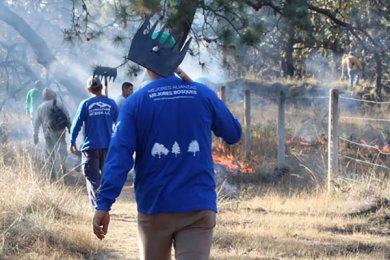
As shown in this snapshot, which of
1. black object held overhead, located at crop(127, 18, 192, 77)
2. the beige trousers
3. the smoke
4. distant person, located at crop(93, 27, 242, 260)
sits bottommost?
the beige trousers

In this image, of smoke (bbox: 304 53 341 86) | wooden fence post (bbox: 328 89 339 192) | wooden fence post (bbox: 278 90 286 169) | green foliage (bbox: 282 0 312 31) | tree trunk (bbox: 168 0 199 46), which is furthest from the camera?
smoke (bbox: 304 53 341 86)

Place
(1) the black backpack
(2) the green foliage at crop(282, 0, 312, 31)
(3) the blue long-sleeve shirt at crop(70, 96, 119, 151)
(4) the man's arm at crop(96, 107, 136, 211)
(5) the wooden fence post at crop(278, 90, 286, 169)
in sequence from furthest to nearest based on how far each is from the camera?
(5) the wooden fence post at crop(278, 90, 286, 169) < (1) the black backpack < (2) the green foliage at crop(282, 0, 312, 31) < (3) the blue long-sleeve shirt at crop(70, 96, 119, 151) < (4) the man's arm at crop(96, 107, 136, 211)

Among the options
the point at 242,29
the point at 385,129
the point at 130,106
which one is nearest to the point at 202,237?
the point at 130,106

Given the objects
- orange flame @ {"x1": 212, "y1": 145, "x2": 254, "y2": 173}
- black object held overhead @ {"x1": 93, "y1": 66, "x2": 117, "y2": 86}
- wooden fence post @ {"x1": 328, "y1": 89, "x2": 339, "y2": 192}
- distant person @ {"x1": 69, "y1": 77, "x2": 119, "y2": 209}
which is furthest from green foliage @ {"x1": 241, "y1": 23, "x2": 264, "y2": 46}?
orange flame @ {"x1": 212, "y1": 145, "x2": 254, "y2": 173}

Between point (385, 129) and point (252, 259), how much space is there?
11335 millimetres

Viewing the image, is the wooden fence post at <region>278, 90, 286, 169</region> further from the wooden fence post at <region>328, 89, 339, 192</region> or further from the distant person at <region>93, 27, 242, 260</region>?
the distant person at <region>93, 27, 242, 260</region>

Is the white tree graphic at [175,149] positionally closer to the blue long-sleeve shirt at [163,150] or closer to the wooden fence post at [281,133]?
the blue long-sleeve shirt at [163,150]

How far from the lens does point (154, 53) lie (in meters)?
3.73

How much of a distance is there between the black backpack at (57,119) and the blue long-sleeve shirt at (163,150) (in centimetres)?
707

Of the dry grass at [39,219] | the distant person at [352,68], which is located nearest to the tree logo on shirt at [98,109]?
the dry grass at [39,219]

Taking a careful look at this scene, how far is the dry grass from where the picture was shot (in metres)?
5.68

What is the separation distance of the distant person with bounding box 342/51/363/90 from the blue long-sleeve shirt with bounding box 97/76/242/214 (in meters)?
17.8

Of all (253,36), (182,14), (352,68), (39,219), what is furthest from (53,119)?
(352,68)

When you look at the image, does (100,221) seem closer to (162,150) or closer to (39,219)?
(162,150)
